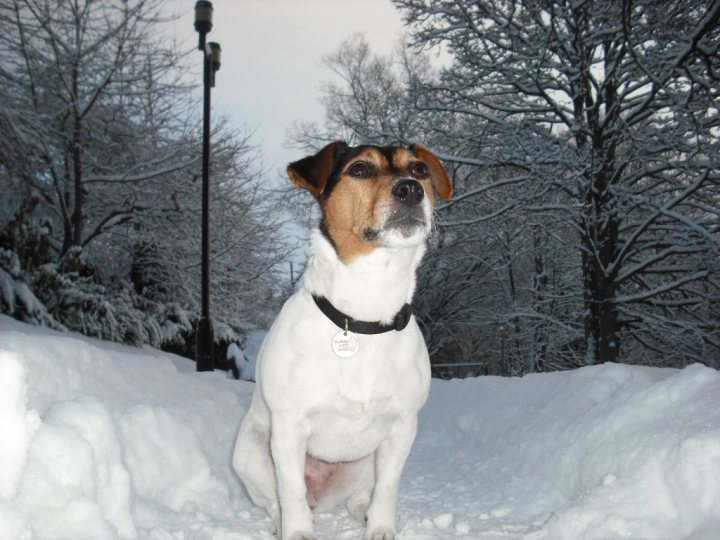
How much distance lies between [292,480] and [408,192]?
1.57 meters

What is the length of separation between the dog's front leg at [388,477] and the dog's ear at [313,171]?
4.48 ft

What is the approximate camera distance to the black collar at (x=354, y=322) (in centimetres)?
314

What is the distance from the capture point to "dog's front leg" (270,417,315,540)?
119 inches

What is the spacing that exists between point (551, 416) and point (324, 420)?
7.57ft

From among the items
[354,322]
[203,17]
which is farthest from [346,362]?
[203,17]

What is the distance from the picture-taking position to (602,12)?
383 inches

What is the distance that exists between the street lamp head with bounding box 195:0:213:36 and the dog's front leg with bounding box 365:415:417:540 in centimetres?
885

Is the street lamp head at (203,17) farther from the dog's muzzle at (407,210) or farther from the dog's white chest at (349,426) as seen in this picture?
the dog's white chest at (349,426)

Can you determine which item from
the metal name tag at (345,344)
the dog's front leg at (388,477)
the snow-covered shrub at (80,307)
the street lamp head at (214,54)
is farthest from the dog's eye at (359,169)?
the snow-covered shrub at (80,307)

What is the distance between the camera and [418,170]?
3682 mm

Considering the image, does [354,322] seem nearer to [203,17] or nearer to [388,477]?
[388,477]

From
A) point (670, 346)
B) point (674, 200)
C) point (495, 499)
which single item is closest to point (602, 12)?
point (674, 200)

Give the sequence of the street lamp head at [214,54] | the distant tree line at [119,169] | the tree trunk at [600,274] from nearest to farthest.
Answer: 1. the tree trunk at [600,274]
2. the street lamp head at [214,54]
3. the distant tree line at [119,169]

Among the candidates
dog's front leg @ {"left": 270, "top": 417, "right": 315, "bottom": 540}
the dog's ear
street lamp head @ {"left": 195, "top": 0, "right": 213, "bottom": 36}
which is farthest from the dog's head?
street lamp head @ {"left": 195, "top": 0, "right": 213, "bottom": 36}
